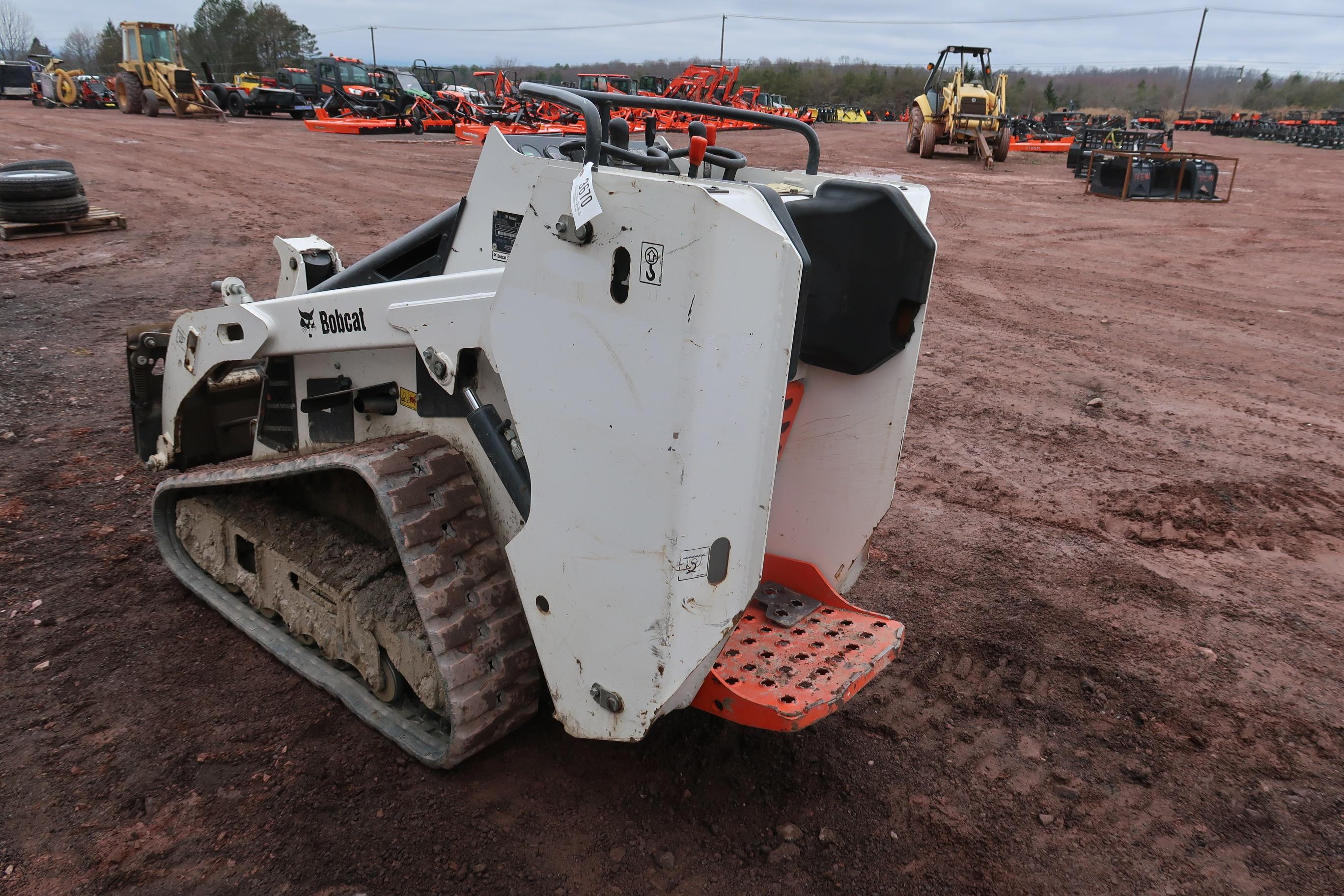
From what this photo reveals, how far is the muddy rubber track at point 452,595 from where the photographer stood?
8.20 feet

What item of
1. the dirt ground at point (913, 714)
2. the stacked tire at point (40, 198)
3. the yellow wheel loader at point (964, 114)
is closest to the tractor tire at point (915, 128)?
the yellow wheel loader at point (964, 114)

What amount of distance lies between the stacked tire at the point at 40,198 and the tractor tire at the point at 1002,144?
17070 millimetres

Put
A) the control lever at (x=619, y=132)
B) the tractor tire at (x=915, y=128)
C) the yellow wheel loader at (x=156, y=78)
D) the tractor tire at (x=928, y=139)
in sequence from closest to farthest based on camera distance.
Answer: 1. the control lever at (x=619, y=132)
2. the tractor tire at (x=928, y=139)
3. the tractor tire at (x=915, y=128)
4. the yellow wheel loader at (x=156, y=78)

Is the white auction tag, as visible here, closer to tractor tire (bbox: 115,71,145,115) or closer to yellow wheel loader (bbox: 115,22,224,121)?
yellow wheel loader (bbox: 115,22,224,121)

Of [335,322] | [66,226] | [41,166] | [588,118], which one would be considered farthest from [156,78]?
[588,118]

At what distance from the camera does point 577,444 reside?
217cm

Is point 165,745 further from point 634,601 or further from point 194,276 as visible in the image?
point 194,276

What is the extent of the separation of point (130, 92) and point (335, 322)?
26.3 meters

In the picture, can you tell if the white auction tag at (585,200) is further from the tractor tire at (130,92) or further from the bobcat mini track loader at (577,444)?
the tractor tire at (130,92)

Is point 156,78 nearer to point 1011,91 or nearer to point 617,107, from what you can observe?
point 617,107

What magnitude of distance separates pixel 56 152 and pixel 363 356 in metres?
16.4

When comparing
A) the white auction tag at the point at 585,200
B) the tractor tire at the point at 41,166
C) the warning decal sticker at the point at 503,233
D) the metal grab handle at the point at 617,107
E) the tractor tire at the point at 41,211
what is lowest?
the tractor tire at the point at 41,211

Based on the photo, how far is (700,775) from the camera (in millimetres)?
2766

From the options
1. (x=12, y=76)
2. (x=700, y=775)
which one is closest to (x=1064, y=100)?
(x=12, y=76)
